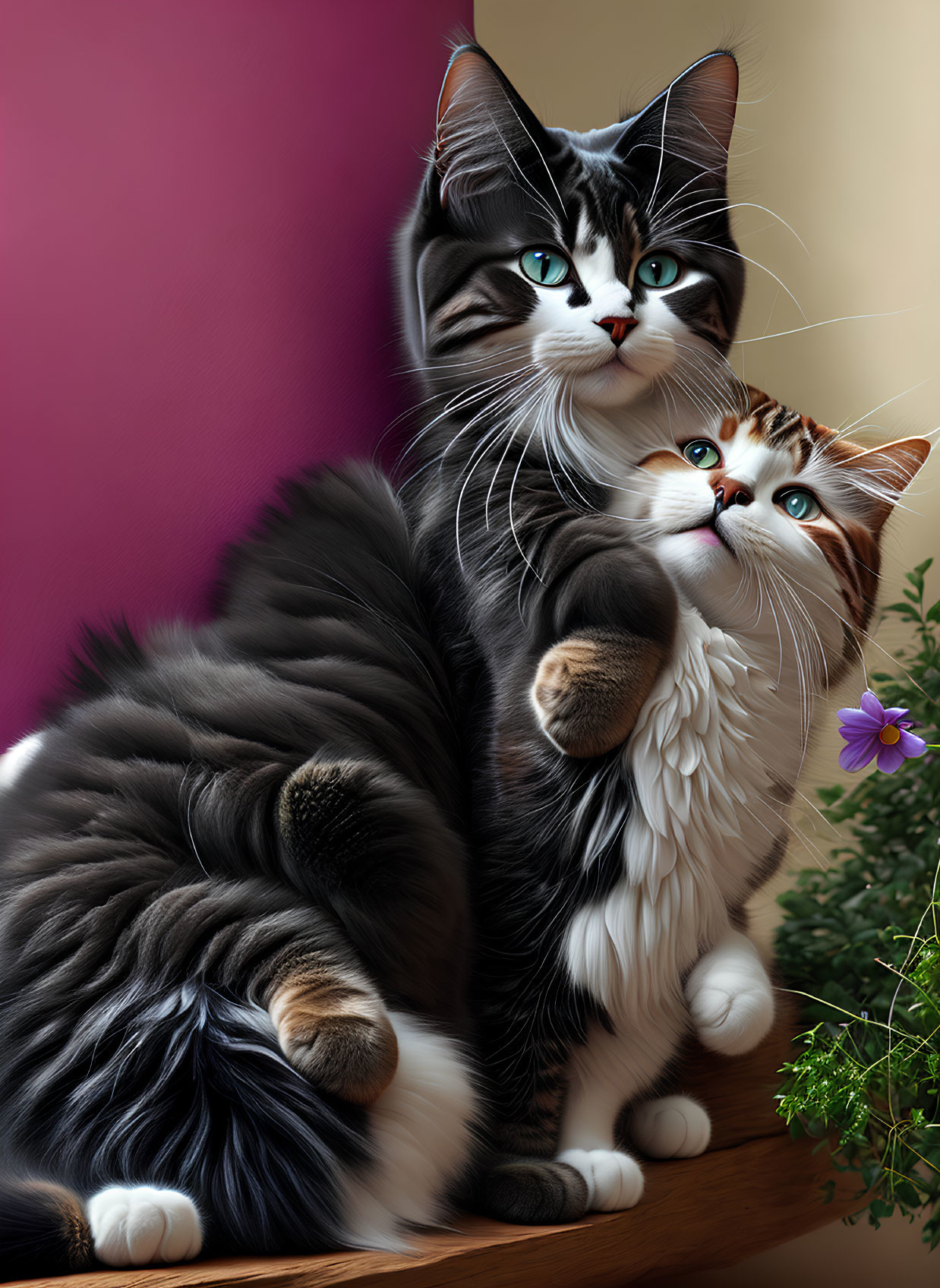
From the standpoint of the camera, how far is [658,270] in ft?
3.56

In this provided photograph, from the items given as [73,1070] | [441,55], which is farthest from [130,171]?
[73,1070]

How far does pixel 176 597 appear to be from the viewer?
114 cm

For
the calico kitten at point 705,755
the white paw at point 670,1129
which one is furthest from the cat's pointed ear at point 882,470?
the white paw at point 670,1129

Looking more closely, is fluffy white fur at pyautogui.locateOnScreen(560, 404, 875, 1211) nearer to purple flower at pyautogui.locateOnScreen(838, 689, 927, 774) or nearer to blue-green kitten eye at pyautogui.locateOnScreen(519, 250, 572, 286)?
purple flower at pyautogui.locateOnScreen(838, 689, 927, 774)

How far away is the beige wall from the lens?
1491 millimetres

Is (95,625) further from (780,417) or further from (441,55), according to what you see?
(441,55)

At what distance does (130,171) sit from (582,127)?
82 centimetres

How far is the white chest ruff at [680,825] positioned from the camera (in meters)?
0.91

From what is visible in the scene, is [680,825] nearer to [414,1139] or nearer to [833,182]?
[414,1139]

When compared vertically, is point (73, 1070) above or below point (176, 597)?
below

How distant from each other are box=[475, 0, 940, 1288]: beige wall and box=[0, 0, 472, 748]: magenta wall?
47 cm

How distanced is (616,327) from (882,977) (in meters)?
0.76

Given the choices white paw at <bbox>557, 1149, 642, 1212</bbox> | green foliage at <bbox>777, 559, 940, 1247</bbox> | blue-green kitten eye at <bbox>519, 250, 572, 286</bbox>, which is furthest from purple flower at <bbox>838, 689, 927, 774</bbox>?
blue-green kitten eye at <bbox>519, 250, 572, 286</bbox>

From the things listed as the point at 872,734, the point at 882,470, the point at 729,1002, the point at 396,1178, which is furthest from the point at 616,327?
the point at 396,1178
